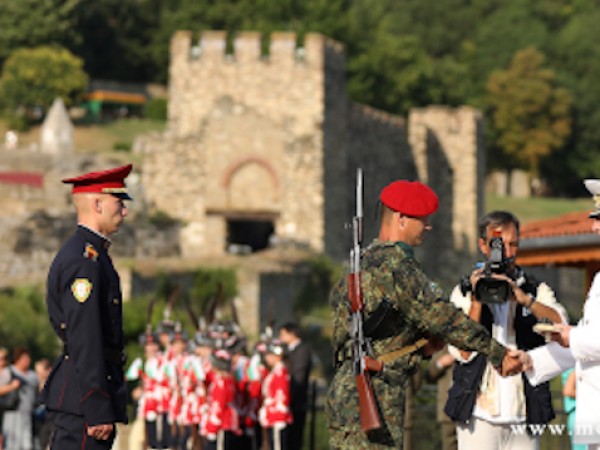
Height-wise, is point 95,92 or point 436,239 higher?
point 95,92

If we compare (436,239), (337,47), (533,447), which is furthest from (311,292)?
(533,447)

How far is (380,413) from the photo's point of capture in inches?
373

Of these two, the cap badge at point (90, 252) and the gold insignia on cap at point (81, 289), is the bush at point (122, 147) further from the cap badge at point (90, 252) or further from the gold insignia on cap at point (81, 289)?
the gold insignia on cap at point (81, 289)

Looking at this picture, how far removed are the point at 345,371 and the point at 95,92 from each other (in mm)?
74821

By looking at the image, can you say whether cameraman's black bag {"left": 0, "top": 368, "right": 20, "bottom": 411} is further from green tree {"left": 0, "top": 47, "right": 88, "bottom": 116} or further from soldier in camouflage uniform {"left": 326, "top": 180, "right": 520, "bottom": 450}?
green tree {"left": 0, "top": 47, "right": 88, "bottom": 116}

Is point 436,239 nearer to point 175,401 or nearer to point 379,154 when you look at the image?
point 379,154

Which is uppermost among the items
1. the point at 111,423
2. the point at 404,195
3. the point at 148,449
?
the point at 404,195

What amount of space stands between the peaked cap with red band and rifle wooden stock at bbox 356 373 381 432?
68.8 inches

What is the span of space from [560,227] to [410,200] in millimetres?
9169

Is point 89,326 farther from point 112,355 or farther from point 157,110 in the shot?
point 157,110

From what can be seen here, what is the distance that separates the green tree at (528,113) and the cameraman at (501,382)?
72.0 m

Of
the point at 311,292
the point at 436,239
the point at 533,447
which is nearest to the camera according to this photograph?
the point at 533,447

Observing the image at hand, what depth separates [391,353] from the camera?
9.57m

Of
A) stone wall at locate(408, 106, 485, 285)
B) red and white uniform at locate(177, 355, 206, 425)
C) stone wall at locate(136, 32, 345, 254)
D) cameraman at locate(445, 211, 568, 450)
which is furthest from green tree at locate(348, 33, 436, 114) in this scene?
cameraman at locate(445, 211, 568, 450)
